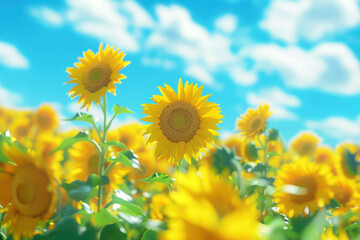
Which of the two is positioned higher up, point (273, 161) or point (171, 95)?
point (273, 161)

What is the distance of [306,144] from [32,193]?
5.17 meters

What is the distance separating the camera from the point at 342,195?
2646 millimetres

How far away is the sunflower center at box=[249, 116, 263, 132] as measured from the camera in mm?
3537

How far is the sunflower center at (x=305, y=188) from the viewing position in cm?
223

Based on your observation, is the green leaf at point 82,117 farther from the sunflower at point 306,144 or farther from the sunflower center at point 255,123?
the sunflower at point 306,144

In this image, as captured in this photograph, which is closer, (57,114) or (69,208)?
(69,208)

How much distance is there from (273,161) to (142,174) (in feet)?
8.57

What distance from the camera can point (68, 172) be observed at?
268cm

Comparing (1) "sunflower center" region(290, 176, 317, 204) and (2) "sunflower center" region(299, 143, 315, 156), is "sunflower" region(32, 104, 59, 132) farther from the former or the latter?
(1) "sunflower center" region(290, 176, 317, 204)

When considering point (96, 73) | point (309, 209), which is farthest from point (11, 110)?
point (309, 209)

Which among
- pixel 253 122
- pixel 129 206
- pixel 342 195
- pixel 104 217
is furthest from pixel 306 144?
pixel 104 217

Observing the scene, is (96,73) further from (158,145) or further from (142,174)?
(142,174)

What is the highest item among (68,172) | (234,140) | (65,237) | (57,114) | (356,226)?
(57,114)

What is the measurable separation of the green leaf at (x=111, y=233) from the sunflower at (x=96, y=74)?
1002 millimetres
